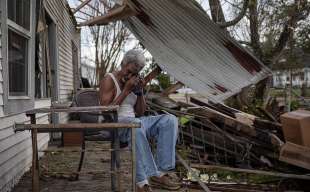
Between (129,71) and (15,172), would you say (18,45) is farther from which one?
(129,71)

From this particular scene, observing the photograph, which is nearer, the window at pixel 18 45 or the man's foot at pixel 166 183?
the man's foot at pixel 166 183

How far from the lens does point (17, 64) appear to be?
214 inches

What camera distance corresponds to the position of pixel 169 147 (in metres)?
4.37

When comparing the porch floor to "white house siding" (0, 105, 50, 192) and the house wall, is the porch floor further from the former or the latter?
the house wall

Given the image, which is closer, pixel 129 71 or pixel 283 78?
pixel 129 71

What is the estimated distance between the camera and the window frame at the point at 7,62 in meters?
4.57

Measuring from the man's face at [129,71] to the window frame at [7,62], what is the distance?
1180 mm

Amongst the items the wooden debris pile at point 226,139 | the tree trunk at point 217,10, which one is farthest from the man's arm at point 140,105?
the tree trunk at point 217,10

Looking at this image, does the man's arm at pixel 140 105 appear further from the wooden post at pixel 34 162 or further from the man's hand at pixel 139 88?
the wooden post at pixel 34 162

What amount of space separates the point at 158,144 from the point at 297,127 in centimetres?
188

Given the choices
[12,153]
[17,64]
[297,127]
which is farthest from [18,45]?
[297,127]

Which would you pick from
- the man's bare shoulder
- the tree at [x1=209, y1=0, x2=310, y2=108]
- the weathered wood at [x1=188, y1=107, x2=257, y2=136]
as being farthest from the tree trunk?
the man's bare shoulder

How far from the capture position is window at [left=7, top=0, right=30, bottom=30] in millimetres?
5100

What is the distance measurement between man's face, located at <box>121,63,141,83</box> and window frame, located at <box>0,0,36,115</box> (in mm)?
1180
